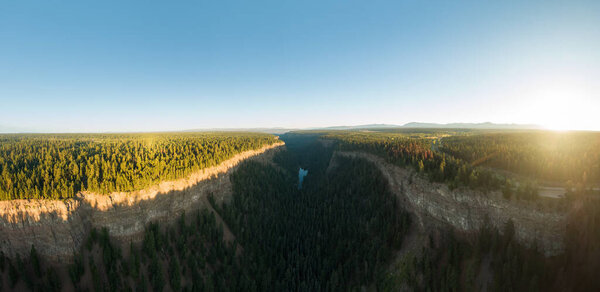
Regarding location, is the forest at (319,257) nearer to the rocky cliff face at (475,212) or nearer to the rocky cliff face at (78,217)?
the rocky cliff face at (475,212)

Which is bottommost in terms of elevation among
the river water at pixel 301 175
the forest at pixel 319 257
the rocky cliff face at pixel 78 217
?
the river water at pixel 301 175

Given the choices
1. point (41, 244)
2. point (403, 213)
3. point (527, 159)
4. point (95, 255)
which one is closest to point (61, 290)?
point (95, 255)

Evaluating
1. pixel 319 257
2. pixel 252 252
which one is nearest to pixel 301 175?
pixel 252 252

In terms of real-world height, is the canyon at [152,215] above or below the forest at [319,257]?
above

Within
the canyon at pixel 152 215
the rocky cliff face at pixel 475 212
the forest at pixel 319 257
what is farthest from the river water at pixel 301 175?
the rocky cliff face at pixel 475 212

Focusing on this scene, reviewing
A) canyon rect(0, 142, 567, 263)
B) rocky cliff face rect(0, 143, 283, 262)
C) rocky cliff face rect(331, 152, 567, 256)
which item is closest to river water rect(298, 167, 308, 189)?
canyon rect(0, 142, 567, 263)

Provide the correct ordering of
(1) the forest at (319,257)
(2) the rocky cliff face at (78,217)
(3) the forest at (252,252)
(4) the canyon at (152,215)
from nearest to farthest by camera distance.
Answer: (1) the forest at (319,257) < (4) the canyon at (152,215) < (2) the rocky cliff face at (78,217) < (3) the forest at (252,252)

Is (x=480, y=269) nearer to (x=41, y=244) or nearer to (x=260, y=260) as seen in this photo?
(x=260, y=260)

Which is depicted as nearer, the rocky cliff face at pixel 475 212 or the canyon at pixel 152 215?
the rocky cliff face at pixel 475 212

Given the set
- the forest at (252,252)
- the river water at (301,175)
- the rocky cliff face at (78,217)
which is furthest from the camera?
the river water at (301,175)
